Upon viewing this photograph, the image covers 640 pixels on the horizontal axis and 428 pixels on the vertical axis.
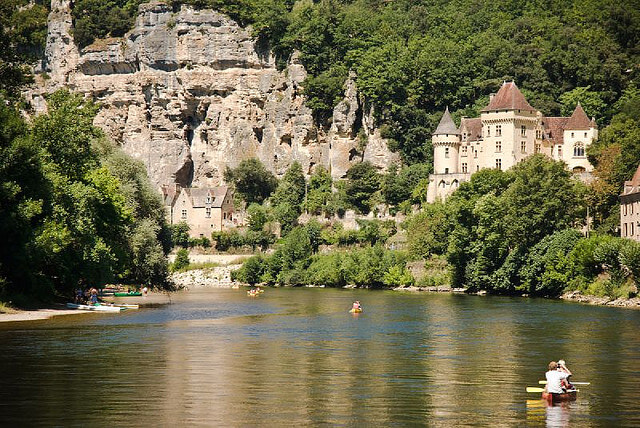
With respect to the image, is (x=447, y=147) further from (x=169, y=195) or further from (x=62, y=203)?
(x=62, y=203)

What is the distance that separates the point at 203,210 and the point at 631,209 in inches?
2595

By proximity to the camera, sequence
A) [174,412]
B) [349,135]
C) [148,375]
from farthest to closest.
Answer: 1. [349,135]
2. [148,375]
3. [174,412]

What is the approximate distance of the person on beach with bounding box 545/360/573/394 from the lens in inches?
1330

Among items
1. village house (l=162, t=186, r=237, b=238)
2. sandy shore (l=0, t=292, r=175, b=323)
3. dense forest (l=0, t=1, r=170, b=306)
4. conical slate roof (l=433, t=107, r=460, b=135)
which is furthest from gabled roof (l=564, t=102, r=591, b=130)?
sandy shore (l=0, t=292, r=175, b=323)

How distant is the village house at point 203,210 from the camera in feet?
454

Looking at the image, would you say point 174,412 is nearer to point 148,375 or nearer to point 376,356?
point 148,375

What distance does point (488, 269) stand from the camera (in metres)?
90.3

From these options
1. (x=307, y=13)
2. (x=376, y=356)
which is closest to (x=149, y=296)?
(x=376, y=356)

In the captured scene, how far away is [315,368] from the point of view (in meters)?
40.6

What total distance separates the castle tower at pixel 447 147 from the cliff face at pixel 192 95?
24.6 meters

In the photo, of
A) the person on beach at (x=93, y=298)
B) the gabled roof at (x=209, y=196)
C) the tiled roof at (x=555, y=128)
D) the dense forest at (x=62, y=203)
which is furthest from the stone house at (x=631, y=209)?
the gabled roof at (x=209, y=196)

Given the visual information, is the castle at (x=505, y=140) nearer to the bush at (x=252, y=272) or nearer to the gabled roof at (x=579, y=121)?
the gabled roof at (x=579, y=121)

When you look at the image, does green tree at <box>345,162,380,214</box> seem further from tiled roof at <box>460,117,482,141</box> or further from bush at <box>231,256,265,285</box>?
bush at <box>231,256,265,285</box>

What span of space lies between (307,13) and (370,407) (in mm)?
118036
